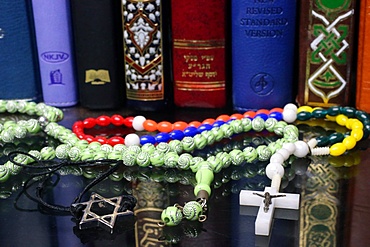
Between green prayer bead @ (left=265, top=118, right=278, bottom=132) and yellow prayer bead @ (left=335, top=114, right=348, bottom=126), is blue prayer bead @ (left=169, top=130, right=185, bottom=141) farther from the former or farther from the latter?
yellow prayer bead @ (left=335, top=114, right=348, bottom=126)

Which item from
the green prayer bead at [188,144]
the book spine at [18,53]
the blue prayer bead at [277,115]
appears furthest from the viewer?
the book spine at [18,53]

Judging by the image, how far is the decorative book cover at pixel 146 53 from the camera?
1.14 m

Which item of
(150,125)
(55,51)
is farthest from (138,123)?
(55,51)

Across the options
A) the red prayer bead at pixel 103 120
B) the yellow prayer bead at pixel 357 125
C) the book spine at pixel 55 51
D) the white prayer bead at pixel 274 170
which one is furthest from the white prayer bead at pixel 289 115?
the book spine at pixel 55 51

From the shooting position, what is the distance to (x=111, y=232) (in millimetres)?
792

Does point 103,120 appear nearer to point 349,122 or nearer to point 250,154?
point 250,154

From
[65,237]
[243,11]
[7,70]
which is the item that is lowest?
[65,237]

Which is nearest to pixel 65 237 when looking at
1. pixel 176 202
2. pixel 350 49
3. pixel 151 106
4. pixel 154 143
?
pixel 176 202

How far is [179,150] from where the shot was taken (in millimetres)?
995

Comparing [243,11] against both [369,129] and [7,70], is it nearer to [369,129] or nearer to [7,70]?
[369,129]

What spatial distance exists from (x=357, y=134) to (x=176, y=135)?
0.94 feet

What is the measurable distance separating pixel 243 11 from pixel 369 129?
0.29 m

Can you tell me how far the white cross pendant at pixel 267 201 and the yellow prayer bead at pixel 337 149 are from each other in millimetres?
183

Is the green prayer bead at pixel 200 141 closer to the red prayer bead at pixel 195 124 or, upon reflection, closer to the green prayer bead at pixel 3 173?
the red prayer bead at pixel 195 124
